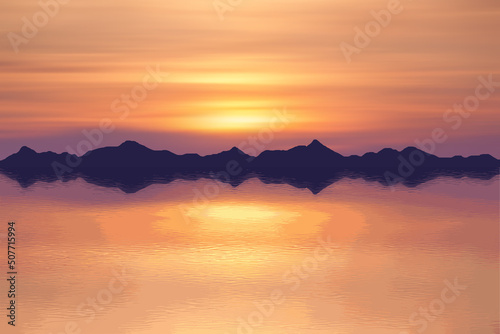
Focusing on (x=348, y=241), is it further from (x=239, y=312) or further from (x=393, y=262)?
(x=239, y=312)

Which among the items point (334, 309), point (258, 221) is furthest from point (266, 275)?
point (258, 221)

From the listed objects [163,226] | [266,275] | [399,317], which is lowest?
[399,317]

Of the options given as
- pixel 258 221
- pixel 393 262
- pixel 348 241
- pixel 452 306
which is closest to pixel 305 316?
pixel 452 306

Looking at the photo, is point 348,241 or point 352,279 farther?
point 348,241

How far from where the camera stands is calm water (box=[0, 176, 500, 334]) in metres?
21.8

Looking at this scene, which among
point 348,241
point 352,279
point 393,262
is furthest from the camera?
point 348,241

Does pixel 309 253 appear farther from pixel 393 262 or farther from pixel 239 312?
pixel 239 312

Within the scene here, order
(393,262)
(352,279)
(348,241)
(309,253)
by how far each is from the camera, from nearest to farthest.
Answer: (352,279)
(393,262)
(309,253)
(348,241)

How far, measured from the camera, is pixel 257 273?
96.1ft

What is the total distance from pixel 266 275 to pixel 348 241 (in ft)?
40.2

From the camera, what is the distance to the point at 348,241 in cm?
4016

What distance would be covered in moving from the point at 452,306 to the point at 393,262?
27.1 ft

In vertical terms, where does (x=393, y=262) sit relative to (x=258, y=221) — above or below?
below

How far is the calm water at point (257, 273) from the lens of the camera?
21.8 m
